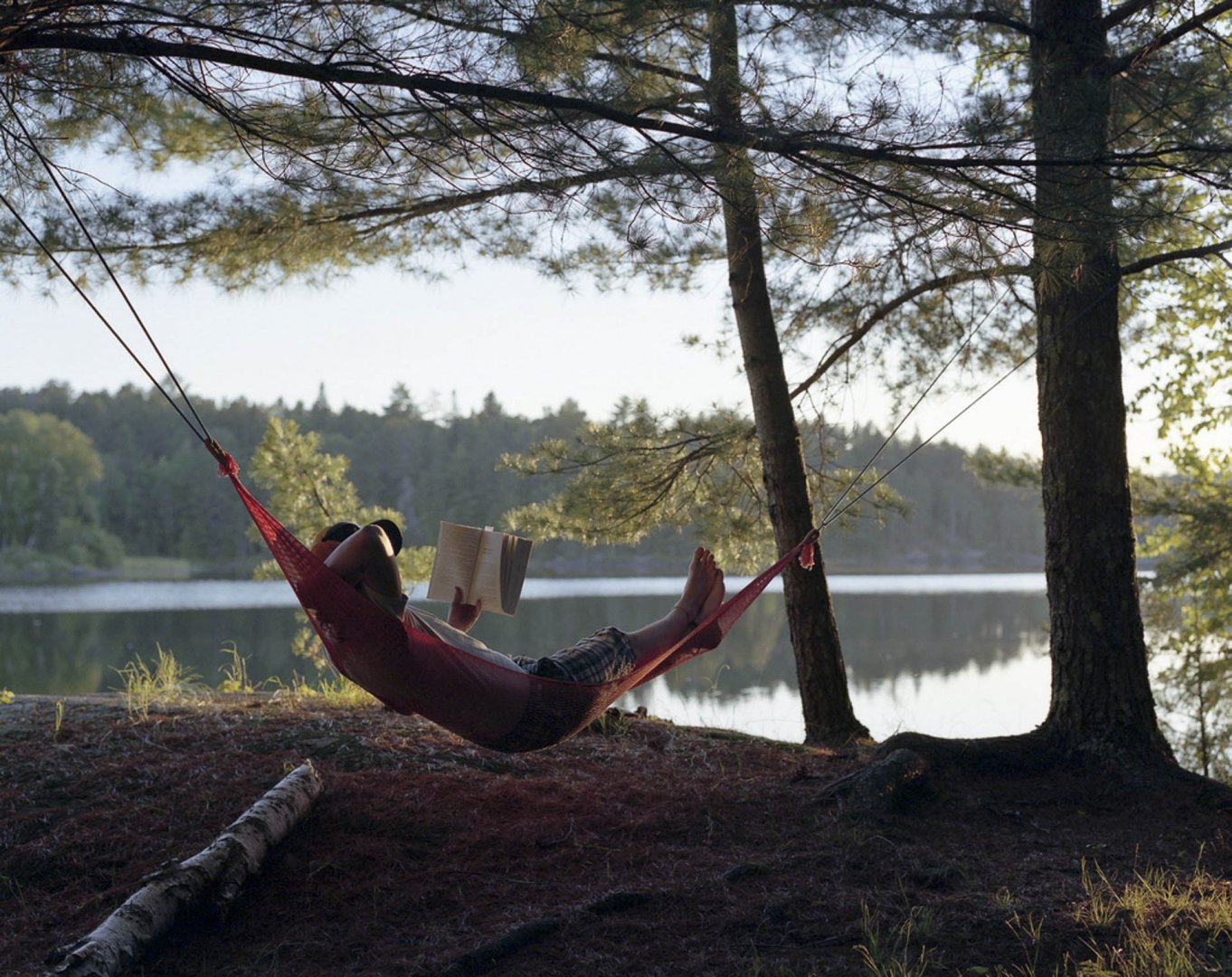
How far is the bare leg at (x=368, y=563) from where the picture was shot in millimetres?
2168

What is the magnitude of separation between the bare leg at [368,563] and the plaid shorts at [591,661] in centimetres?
38

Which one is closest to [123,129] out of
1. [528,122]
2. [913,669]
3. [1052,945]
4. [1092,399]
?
[528,122]

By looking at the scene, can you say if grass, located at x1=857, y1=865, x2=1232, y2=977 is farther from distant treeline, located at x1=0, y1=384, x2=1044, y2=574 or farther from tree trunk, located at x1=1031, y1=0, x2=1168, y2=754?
distant treeline, located at x1=0, y1=384, x2=1044, y2=574

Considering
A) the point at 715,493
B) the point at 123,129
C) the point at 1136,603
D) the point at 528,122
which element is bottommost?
the point at 1136,603

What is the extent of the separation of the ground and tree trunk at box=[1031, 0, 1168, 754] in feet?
0.76

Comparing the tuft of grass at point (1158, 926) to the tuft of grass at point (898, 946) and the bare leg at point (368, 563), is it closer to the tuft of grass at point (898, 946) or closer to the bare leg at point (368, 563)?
the tuft of grass at point (898, 946)

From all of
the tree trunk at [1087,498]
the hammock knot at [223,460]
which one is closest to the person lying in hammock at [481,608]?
Answer: the hammock knot at [223,460]

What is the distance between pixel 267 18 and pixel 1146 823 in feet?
8.77

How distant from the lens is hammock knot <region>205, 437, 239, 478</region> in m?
2.27

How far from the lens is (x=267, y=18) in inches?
82.0

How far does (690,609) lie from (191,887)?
1305 mm

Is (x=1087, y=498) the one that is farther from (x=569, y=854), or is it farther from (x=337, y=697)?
(x=337, y=697)

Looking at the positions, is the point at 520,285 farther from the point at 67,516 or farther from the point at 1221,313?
the point at 67,516

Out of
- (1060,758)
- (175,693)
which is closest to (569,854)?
(1060,758)
